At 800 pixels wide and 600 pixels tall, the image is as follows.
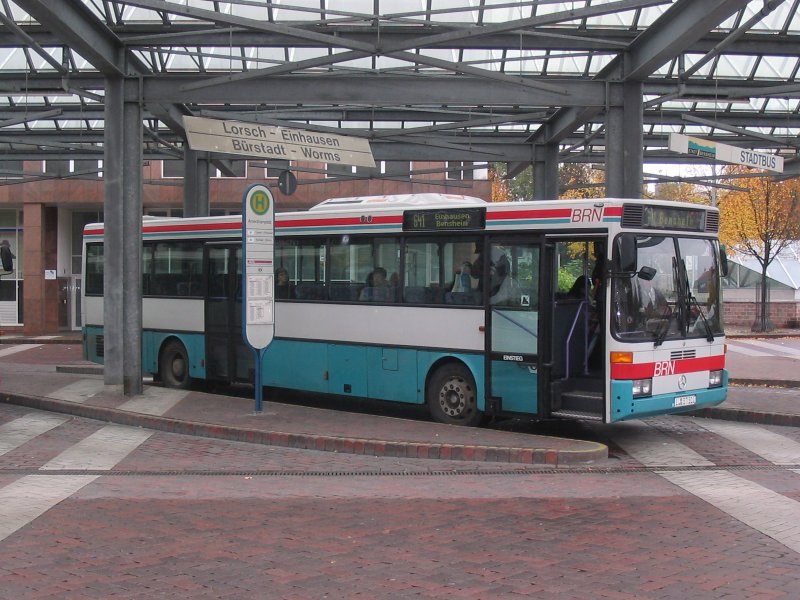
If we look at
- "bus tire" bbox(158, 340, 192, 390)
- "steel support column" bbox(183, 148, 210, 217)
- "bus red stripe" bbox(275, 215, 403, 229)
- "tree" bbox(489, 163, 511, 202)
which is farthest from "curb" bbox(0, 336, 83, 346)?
"tree" bbox(489, 163, 511, 202)

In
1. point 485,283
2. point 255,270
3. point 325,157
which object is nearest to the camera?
point 485,283

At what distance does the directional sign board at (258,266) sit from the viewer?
1329 centimetres

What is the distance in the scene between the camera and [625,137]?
15.4 meters

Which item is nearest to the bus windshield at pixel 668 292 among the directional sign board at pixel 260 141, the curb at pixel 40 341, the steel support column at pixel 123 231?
the directional sign board at pixel 260 141

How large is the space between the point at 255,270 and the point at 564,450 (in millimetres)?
5321

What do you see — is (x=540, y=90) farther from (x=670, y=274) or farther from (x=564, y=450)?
(x=564, y=450)

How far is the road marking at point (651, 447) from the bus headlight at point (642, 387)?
765 mm

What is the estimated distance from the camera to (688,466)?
10.5 meters

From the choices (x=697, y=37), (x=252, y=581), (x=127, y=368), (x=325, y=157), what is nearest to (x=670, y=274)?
(x=697, y=37)

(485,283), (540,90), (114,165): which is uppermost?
(540,90)

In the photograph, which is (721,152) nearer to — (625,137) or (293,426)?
(625,137)

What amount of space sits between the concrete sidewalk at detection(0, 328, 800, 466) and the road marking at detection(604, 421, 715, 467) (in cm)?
73

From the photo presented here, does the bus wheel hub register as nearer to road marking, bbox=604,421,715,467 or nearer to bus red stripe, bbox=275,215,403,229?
road marking, bbox=604,421,715,467

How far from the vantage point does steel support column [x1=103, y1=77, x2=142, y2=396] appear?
15297 millimetres
